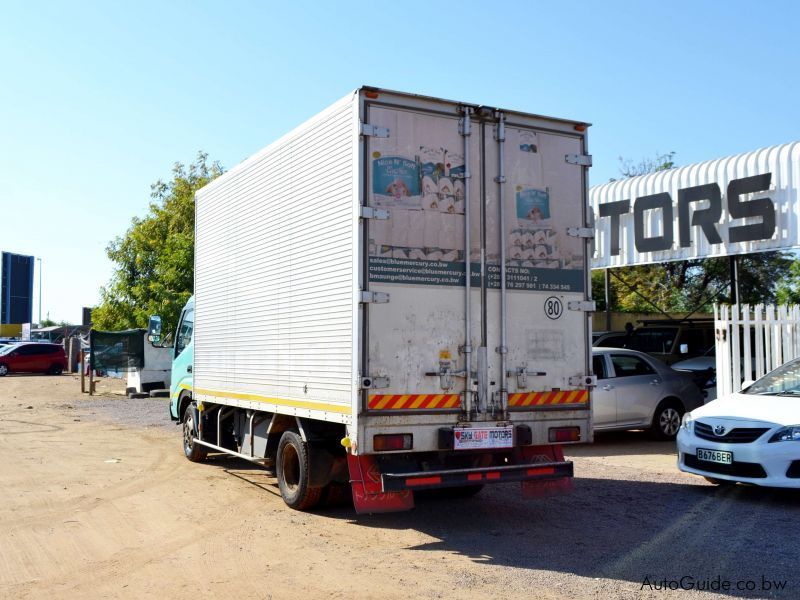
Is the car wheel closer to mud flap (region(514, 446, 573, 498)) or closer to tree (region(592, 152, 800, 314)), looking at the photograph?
mud flap (region(514, 446, 573, 498))

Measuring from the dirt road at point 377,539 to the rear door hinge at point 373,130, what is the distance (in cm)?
351

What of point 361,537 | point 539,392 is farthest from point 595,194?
point 361,537

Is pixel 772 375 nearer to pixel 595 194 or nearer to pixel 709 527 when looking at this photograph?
pixel 709 527

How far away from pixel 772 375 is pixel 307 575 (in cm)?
655

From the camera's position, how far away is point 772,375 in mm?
9766

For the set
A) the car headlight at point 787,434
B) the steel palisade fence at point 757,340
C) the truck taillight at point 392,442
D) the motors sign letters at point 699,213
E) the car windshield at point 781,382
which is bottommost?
the car headlight at point 787,434

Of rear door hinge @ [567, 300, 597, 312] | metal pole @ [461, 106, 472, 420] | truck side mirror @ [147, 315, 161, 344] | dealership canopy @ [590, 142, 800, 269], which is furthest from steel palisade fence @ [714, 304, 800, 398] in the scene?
truck side mirror @ [147, 315, 161, 344]

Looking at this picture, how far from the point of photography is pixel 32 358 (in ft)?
130

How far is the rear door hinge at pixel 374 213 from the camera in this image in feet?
22.6

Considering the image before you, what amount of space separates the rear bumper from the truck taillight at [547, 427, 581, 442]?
23cm

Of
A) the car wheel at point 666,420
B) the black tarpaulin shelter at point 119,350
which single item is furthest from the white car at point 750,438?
the black tarpaulin shelter at point 119,350

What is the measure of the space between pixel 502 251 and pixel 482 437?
5.61ft

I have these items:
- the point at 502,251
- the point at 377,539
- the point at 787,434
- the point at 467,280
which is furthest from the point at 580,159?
the point at 377,539

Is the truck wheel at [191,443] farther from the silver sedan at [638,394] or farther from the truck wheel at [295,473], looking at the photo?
the silver sedan at [638,394]
